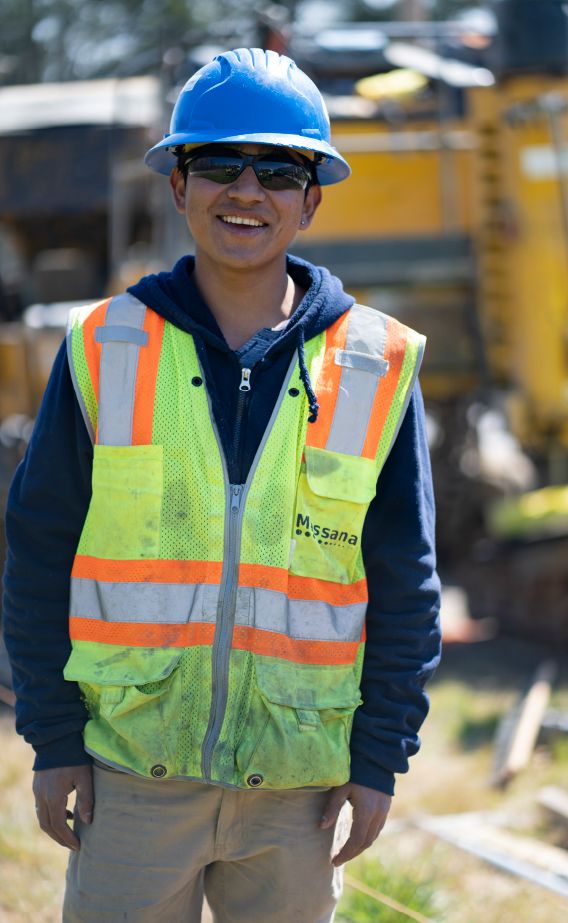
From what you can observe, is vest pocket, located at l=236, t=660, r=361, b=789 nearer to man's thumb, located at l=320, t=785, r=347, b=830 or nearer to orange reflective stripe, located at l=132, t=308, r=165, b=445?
man's thumb, located at l=320, t=785, r=347, b=830

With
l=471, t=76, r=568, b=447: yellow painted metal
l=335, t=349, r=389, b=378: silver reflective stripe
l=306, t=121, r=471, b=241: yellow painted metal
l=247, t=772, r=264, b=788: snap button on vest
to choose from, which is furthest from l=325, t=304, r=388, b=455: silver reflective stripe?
l=306, t=121, r=471, b=241: yellow painted metal

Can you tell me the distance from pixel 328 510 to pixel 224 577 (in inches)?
→ 8.7

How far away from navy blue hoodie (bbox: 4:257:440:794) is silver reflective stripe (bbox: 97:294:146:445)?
6cm

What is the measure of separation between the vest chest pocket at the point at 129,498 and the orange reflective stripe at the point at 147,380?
0.03 metres

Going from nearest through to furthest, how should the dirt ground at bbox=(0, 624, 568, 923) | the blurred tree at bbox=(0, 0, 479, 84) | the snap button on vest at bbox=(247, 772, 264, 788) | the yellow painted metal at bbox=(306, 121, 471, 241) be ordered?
the snap button on vest at bbox=(247, 772, 264, 788)
the dirt ground at bbox=(0, 624, 568, 923)
the yellow painted metal at bbox=(306, 121, 471, 241)
the blurred tree at bbox=(0, 0, 479, 84)

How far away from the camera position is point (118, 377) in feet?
7.70

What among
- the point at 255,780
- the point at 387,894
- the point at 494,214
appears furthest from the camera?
the point at 494,214

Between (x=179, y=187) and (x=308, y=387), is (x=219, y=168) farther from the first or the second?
(x=308, y=387)

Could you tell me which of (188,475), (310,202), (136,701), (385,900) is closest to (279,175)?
(310,202)

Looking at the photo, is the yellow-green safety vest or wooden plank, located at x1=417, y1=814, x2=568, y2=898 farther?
wooden plank, located at x1=417, y1=814, x2=568, y2=898

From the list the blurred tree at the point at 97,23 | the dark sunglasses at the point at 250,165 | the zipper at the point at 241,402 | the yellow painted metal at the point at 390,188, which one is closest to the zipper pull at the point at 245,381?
the zipper at the point at 241,402

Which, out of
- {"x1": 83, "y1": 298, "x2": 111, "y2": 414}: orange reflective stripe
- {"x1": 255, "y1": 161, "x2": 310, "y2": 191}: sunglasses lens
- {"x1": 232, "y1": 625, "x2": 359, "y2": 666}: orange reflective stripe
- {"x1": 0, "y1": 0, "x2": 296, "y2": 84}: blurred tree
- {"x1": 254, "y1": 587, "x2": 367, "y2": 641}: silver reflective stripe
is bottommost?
{"x1": 232, "y1": 625, "x2": 359, "y2": 666}: orange reflective stripe

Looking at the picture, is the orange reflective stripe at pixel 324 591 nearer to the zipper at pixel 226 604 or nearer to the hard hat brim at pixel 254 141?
the zipper at pixel 226 604

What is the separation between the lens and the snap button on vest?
227 cm
